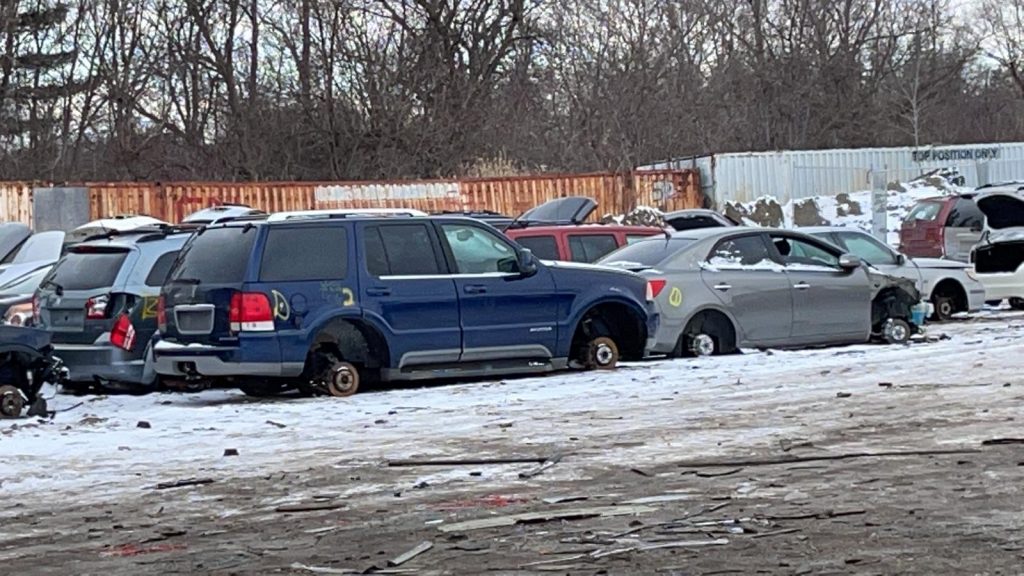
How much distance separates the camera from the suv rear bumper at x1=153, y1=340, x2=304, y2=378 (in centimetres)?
1207

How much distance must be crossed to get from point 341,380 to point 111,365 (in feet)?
6.84

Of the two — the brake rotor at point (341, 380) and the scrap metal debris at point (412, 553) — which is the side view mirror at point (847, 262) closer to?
the brake rotor at point (341, 380)

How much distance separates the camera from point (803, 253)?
15820mm

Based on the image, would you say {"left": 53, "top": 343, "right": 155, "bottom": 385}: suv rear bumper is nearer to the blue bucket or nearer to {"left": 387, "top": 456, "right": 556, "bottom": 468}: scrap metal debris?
{"left": 387, "top": 456, "right": 556, "bottom": 468}: scrap metal debris

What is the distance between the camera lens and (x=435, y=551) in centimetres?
627

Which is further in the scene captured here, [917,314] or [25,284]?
[917,314]

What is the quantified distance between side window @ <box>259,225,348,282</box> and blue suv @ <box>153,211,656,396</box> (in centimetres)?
1

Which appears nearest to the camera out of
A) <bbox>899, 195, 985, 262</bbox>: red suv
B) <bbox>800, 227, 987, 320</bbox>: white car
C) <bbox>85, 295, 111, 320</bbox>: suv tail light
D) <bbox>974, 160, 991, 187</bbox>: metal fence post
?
<bbox>85, 295, 111, 320</bbox>: suv tail light

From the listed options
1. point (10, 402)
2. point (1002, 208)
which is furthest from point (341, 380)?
point (1002, 208)

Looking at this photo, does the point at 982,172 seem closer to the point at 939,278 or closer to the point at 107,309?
the point at 939,278

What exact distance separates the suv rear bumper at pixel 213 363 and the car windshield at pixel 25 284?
3.62 meters

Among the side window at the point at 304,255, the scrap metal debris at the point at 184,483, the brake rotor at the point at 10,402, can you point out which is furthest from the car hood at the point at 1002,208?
the scrap metal debris at the point at 184,483

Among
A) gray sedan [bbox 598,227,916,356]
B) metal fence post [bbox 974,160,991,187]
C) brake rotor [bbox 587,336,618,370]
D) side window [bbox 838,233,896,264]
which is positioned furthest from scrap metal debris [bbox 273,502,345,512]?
metal fence post [bbox 974,160,991,187]

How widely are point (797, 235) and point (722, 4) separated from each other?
1543 inches
